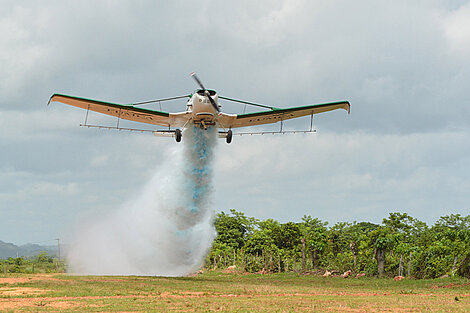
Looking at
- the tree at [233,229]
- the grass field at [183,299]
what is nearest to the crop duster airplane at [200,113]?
the grass field at [183,299]

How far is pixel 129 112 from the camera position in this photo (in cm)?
3556

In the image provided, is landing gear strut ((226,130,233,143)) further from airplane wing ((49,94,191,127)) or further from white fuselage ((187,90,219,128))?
airplane wing ((49,94,191,127))

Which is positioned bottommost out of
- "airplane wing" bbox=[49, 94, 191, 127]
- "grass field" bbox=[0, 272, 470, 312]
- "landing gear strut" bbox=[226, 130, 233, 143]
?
"grass field" bbox=[0, 272, 470, 312]

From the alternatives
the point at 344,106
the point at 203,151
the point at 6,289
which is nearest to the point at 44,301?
the point at 6,289

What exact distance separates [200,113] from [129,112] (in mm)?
5841

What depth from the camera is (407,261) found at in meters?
42.2

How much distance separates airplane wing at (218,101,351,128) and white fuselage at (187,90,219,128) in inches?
57.5

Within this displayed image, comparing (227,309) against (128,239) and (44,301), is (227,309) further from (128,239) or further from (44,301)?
(128,239)

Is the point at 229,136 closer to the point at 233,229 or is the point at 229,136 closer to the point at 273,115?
the point at 273,115

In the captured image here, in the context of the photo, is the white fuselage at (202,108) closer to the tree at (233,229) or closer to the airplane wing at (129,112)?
the airplane wing at (129,112)

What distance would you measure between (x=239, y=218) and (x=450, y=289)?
1850 inches

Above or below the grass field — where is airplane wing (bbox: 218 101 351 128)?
above

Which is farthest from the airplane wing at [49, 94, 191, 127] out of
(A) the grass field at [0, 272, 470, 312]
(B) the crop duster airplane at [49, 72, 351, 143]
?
(A) the grass field at [0, 272, 470, 312]

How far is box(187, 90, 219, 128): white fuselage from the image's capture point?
32781mm
